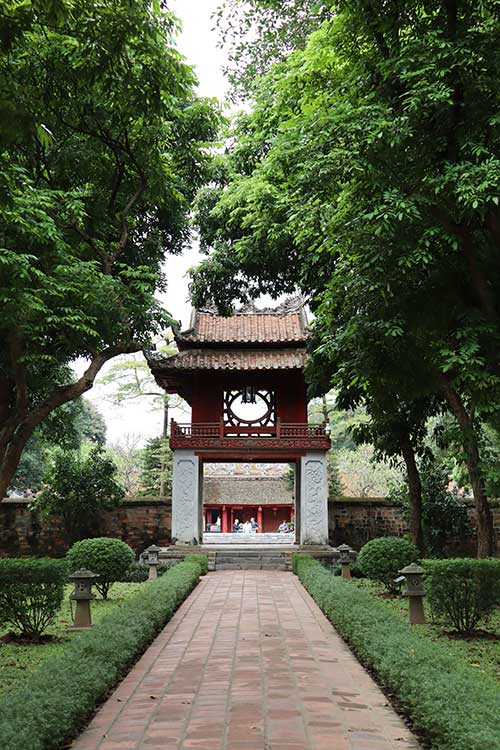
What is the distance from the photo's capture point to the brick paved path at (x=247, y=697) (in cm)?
415

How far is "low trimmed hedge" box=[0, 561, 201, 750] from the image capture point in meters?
3.80

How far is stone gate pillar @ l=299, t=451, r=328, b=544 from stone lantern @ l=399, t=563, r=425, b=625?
371 inches

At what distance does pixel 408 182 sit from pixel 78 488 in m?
14.3

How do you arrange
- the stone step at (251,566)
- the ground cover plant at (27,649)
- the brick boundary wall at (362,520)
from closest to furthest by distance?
the ground cover plant at (27,649) → the stone step at (251,566) → the brick boundary wall at (362,520)

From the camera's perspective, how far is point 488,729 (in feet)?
11.3

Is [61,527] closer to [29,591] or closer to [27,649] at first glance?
[29,591]

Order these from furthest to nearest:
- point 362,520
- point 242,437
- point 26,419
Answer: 1. point 362,520
2. point 242,437
3. point 26,419

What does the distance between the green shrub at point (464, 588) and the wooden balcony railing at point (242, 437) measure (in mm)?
10574

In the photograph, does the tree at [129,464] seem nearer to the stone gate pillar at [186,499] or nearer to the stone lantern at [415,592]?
the stone gate pillar at [186,499]

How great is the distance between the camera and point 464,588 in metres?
7.90

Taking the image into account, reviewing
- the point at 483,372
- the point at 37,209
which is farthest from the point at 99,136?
the point at 483,372

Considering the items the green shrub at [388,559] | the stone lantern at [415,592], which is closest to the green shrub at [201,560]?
the green shrub at [388,559]

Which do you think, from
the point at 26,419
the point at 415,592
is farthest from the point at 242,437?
the point at 415,592

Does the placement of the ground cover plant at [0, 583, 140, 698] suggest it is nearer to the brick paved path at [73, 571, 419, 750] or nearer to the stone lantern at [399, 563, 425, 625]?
the brick paved path at [73, 571, 419, 750]
